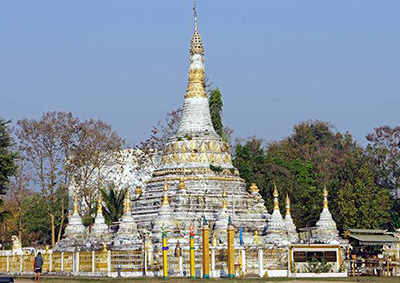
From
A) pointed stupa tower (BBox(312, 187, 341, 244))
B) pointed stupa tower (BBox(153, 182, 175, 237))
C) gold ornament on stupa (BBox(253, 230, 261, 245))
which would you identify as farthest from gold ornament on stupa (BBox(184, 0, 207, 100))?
gold ornament on stupa (BBox(253, 230, 261, 245))

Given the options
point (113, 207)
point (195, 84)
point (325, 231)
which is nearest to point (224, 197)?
point (325, 231)

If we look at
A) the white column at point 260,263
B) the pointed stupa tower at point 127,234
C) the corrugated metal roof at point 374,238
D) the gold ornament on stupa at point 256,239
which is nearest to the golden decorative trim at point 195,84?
the pointed stupa tower at point 127,234

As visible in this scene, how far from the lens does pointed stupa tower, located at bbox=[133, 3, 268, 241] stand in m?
48.8

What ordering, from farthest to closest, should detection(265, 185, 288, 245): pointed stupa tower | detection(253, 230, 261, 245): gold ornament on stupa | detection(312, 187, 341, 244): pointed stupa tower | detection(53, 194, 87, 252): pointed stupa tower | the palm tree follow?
1. the palm tree
2. detection(53, 194, 87, 252): pointed stupa tower
3. detection(312, 187, 341, 244): pointed stupa tower
4. detection(265, 185, 288, 245): pointed stupa tower
5. detection(253, 230, 261, 245): gold ornament on stupa

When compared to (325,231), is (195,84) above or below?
above

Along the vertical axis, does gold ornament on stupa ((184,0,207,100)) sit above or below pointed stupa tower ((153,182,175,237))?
above

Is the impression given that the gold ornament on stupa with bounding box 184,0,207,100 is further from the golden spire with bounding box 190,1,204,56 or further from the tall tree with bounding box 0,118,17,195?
the tall tree with bounding box 0,118,17,195

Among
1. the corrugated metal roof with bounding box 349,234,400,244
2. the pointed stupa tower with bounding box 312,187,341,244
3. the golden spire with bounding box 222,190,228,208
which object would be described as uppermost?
the golden spire with bounding box 222,190,228,208

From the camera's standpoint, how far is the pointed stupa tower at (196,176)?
48.8 m

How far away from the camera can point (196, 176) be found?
5094 centimetres

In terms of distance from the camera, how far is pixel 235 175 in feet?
172

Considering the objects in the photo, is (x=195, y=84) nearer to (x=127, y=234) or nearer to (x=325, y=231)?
(x=325, y=231)

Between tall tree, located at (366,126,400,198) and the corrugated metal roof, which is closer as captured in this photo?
the corrugated metal roof

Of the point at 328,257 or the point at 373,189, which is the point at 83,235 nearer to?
the point at 328,257
